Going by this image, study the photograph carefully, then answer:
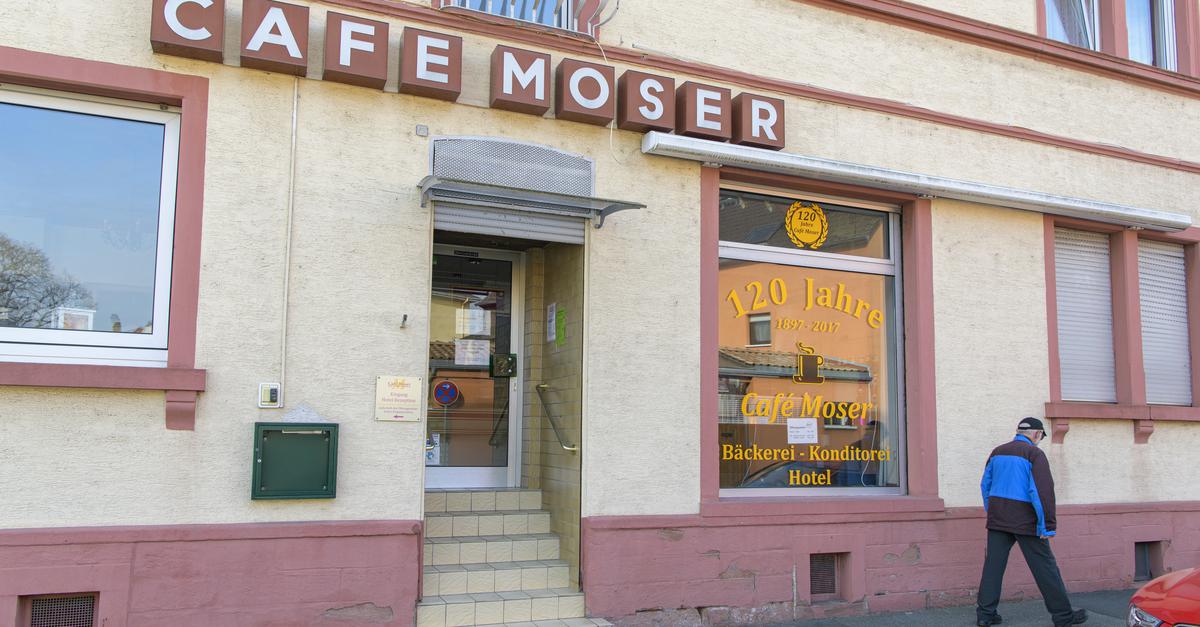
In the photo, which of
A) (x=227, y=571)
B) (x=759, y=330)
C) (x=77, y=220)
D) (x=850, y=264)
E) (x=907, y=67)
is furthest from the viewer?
(x=907, y=67)

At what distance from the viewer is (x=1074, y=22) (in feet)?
33.1

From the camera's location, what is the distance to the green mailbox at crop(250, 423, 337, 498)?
240 inches

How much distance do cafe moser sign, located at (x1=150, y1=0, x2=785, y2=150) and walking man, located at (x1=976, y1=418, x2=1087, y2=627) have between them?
2.98 metres

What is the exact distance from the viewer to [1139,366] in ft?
31.2

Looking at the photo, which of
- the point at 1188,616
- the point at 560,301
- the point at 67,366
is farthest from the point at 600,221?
the point at 1188,616

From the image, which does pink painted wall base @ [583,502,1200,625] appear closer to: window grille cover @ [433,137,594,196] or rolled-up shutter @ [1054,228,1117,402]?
rolled-up shutter @ [1054,228,1117,402]

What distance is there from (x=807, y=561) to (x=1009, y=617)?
5.83 feet

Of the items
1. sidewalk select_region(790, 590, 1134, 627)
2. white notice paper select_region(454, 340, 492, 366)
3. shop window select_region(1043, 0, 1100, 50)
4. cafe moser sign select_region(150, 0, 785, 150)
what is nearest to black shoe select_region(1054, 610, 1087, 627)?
sidewalk select_region(790, 590, 1134, 627)

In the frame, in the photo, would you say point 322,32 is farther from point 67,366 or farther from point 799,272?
point 799,272

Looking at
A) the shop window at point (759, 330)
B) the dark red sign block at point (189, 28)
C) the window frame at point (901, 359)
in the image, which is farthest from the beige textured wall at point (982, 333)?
the dark red sign block at point (189, 28)

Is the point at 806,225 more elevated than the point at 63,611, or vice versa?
the point at 806,225

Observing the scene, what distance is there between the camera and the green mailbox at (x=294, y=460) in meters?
6.09

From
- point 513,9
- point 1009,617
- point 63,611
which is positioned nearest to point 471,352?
point 513,9

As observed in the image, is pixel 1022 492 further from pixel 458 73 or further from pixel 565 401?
pixel 458 73
